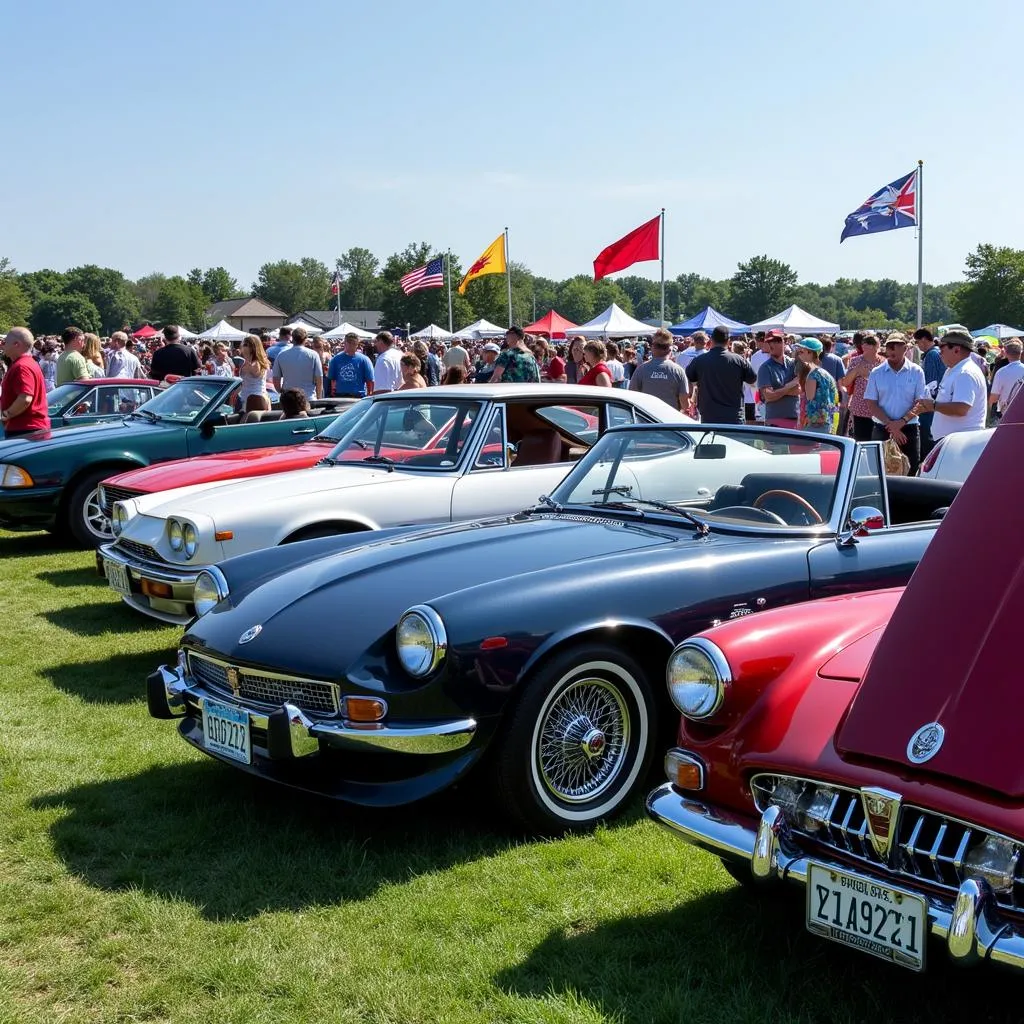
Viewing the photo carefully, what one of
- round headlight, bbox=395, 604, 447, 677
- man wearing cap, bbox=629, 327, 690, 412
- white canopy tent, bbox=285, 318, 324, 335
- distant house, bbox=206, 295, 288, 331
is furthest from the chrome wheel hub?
distant house, bbox=206, 295, 288, 331

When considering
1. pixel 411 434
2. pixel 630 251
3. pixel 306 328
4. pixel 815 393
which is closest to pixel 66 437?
pixel 411 434

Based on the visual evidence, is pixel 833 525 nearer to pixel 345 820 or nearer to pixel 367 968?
pixel 345 820

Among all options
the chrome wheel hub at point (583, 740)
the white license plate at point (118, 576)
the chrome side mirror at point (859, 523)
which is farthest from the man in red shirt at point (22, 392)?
the chrome side mirror at point (859, 523)

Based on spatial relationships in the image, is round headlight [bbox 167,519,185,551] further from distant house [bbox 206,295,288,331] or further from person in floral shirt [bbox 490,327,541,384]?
distant house [bbox 206,295,288,331]

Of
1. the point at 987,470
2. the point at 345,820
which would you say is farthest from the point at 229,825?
the point at 987,470

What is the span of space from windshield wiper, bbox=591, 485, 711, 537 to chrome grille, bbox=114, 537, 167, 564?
289 centimetres

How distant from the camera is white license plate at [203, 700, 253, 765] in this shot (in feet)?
13.1

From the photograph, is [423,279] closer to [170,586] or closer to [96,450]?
[96,450]

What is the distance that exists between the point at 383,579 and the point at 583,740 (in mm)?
1019

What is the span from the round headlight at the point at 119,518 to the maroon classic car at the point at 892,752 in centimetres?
499

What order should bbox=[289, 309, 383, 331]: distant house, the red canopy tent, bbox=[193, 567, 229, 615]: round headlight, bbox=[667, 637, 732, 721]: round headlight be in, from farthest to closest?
bbox=[289, 309, 383, 331]: distant house, the red canopy tent, bbox=[193, 567, 229, 615]: round headlight, bbox=[667, 637, 732, 721]: round headlight

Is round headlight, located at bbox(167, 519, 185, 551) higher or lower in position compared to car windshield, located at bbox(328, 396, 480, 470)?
lower

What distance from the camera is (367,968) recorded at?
3160 millimetres

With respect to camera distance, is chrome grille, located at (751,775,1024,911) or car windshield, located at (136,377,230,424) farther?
car windshield, located at (136,377,230,424)
